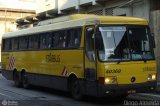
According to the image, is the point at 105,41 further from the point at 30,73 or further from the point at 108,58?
the point at 30,73

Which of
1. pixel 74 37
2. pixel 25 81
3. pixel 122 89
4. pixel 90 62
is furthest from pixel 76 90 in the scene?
pixel 25 81

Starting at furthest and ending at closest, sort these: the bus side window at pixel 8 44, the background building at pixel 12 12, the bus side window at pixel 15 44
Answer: the background building at pixel 12 12 < the bus side window at pixel 8 44 < the bus side window at pixel 15 44

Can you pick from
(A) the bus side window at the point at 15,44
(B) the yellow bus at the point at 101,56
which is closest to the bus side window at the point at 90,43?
(B) the yellow bus at the point at 101,56

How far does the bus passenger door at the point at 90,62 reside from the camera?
14.1m

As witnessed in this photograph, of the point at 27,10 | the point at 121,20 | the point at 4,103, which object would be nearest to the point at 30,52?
the point at 4,103

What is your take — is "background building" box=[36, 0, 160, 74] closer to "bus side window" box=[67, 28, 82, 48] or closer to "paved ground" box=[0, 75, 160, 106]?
"paved ground" box=[0, 75, 160, 106]

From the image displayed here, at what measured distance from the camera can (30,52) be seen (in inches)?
797

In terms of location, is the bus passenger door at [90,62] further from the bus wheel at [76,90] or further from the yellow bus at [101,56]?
the bus wheel at [76,90]

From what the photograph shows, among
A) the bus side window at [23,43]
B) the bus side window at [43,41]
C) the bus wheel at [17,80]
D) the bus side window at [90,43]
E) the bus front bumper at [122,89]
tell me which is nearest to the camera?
the bus front bumper at [122,89]

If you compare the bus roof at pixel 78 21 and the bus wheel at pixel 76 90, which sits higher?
the bus roof at pixel 78 21

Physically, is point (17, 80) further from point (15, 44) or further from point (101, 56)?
point (101, 56)

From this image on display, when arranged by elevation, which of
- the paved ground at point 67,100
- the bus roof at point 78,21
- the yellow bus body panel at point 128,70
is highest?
the bus roof at point 78,21

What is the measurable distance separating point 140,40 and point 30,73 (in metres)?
7.22

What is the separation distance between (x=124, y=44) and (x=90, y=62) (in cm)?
124
